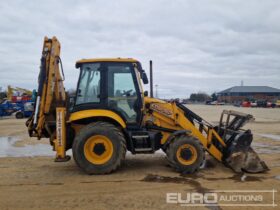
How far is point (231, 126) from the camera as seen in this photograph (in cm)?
799

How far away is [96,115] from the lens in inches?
274

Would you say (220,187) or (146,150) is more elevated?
(146,150)

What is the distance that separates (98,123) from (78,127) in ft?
2.18

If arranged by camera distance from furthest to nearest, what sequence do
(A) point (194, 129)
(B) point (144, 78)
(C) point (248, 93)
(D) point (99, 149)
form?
(C) point (248, 93)
(A) point (194, 129)
(B) point (144, 78)
(D) point (99, 149)

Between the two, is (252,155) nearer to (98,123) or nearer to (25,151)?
(98,123)

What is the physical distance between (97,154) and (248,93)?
12086 centimetres

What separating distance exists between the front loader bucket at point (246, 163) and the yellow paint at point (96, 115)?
8.71 ft

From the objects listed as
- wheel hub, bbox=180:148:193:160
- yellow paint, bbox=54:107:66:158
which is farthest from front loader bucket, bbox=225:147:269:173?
yellow paint, bbox=54:107:66:158

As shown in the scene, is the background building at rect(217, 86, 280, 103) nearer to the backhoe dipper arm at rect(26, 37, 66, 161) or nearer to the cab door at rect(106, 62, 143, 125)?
the cab door at rect(106, 62, 143, 125)

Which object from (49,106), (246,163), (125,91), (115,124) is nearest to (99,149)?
(115,124)

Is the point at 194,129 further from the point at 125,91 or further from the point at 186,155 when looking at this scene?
the point at 125,91

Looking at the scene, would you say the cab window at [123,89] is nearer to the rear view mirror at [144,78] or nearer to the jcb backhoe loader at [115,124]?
the jcb backhoe loader at [115,124]

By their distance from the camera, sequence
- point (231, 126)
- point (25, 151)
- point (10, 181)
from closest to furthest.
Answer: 1. point (10, 181)
2. point (231, 126)
3. point (25, 151)

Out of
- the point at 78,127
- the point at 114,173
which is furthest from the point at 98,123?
the point at 114,173
